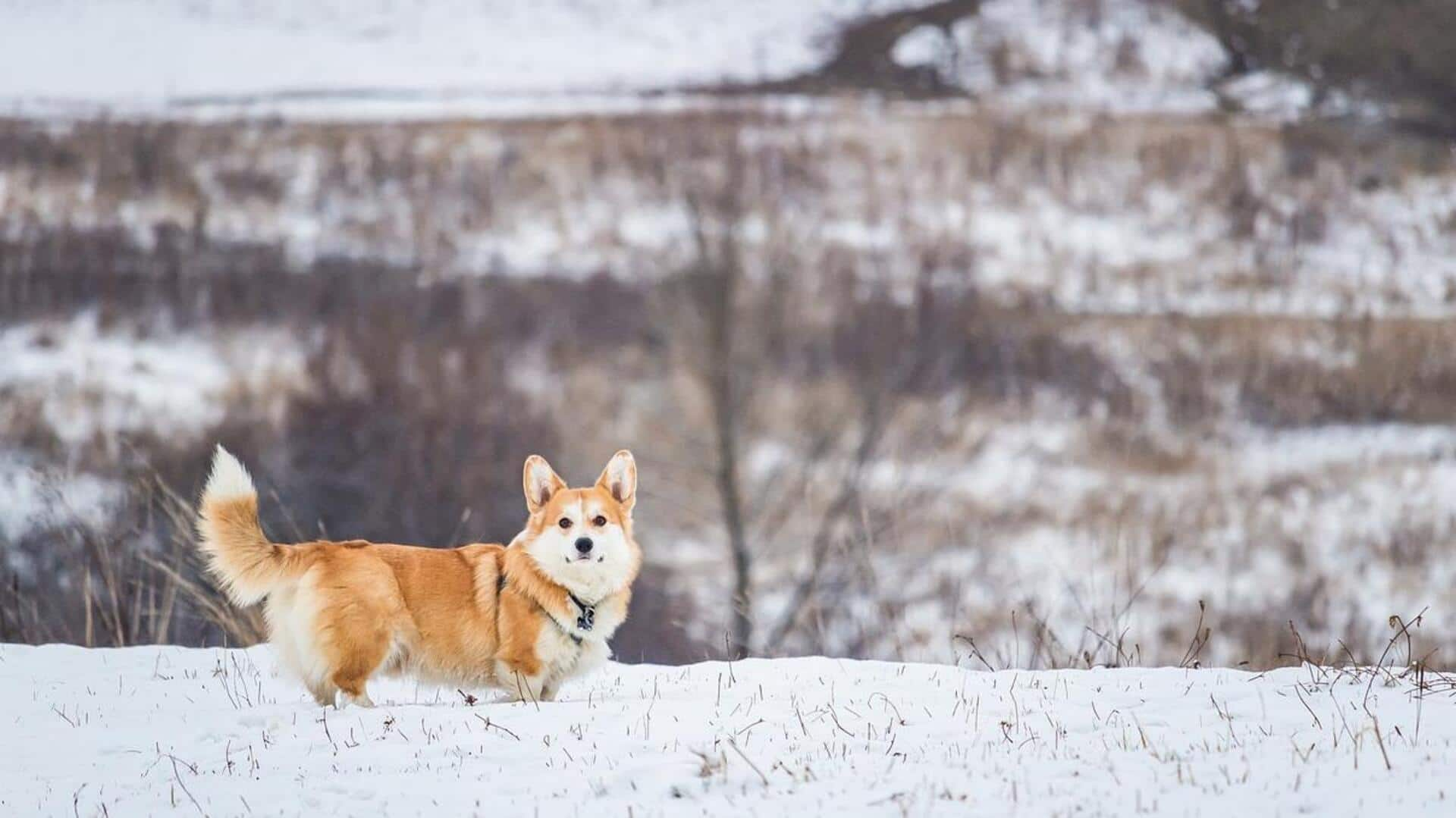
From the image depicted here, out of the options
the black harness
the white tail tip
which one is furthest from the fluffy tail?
the black harness

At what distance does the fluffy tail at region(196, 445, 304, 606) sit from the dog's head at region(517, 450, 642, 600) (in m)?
1.35

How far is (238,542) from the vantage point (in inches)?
297

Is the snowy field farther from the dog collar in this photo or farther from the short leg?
the dog collar

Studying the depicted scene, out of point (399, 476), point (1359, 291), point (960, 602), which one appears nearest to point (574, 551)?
point (960, 602)

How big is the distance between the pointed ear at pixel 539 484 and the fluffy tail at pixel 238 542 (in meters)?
1.36

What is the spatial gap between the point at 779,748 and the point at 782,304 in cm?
1769

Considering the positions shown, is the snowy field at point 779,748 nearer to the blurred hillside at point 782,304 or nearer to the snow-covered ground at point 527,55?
the blurred hillside at point 782,304

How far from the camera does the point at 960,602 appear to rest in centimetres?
1820

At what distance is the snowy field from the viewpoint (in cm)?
560

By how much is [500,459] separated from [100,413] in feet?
23.6

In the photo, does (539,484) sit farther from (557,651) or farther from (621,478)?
(557,651)

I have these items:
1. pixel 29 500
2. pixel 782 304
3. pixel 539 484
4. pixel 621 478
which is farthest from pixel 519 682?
pixel 782 304

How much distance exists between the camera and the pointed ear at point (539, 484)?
8.13m

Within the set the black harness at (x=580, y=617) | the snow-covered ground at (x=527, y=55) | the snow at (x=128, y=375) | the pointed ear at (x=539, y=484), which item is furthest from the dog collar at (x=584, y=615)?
the snow-covered ground at (x=527, y=55)
